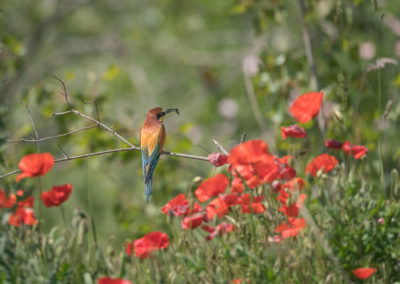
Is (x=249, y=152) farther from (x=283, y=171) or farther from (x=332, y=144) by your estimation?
(x=332, y=144)

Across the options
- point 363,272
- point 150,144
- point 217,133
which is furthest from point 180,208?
point 217,133

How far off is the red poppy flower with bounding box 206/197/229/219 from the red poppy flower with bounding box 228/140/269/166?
6.5 inches

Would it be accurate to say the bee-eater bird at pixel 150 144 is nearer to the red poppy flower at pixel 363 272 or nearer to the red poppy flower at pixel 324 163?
the red poppy flower at pixel 324 163

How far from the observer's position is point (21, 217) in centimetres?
160

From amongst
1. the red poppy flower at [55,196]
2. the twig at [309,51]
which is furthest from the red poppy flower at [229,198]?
the twig at [309,51]

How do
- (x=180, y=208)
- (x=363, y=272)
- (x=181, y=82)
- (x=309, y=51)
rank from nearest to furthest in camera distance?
(x=363, y=272)
(x=180, y=208)
(x=309, y=51)
(x=181, y=82)

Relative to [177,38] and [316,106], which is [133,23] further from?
[316,106]

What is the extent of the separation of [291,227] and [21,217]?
73 centimetres

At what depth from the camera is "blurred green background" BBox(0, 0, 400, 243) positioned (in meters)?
3.05

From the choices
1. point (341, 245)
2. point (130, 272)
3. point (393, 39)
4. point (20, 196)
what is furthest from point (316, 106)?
point (393, 39)

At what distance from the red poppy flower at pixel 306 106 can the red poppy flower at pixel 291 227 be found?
30 cm

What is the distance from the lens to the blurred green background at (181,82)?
3.05 m

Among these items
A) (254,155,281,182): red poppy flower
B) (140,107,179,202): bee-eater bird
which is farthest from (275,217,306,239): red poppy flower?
(140,107,179,202): bee-eater bird

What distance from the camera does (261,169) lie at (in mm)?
1536
